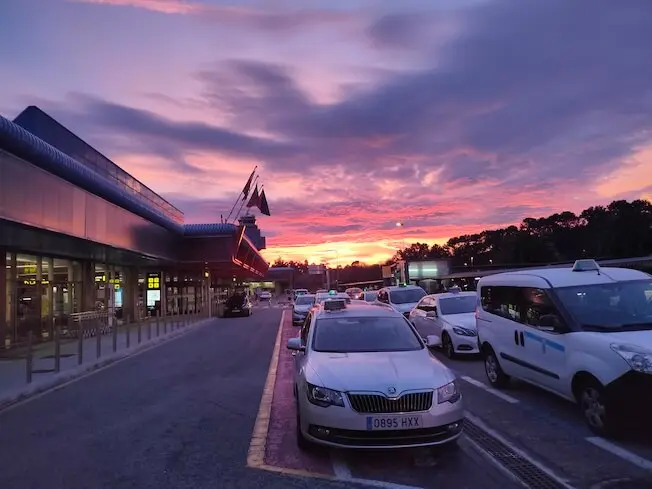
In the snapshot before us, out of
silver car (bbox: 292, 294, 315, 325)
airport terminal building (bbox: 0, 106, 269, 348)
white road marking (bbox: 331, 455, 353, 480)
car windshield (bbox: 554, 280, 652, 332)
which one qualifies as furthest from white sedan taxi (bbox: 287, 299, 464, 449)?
silver car (bbox: 292, 294, 315, 325)

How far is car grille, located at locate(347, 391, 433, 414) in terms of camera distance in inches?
223

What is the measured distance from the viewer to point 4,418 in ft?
28.4

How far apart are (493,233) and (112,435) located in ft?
385

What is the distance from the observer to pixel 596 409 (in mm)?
6637

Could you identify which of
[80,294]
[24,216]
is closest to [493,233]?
[80,294]

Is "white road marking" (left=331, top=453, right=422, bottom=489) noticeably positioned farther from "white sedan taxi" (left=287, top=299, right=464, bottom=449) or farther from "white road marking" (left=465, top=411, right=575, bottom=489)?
"white road marking" (left=465, top=411, right=575, bottom=489)

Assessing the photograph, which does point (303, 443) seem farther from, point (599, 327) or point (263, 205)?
point (263, 205)

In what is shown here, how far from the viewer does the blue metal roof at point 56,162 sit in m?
12.1

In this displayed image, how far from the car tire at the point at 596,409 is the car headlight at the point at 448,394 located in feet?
5.89

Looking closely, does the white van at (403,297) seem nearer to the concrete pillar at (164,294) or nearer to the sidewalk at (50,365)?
the sidewalk at (50,365)

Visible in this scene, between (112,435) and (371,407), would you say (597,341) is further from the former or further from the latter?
(112,435)

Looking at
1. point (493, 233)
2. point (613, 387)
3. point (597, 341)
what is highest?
point (493, 233)

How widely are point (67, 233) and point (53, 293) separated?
8.53m

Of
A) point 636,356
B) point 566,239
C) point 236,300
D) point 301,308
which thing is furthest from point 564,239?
point 636,356
